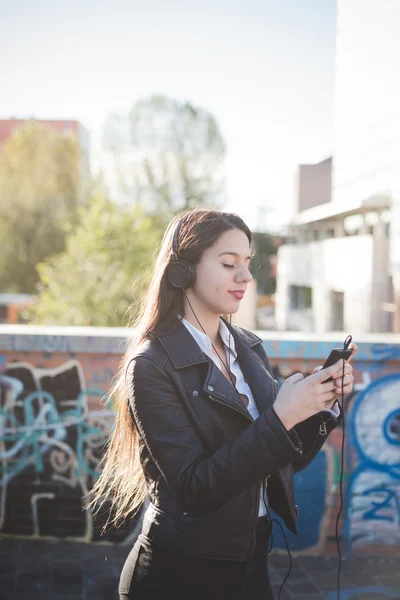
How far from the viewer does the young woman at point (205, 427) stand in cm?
165

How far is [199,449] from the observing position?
171cm

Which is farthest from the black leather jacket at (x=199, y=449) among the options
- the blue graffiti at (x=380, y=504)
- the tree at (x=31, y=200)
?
the tree at (x=31, y=200)

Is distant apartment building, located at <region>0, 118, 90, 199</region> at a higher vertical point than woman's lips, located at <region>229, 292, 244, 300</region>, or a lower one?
higher

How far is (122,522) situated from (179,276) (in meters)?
0.98

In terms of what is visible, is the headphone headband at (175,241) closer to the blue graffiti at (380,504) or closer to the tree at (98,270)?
the blue graffiti at (380,504)

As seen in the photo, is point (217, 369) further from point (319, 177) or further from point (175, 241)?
point (319, 177)

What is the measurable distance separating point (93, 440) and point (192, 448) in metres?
3.07

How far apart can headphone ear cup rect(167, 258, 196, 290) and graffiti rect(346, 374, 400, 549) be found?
2952 millimetres

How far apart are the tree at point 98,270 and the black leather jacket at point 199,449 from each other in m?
12.6

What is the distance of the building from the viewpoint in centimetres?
1209

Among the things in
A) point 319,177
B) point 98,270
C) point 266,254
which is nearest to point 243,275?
point 319,177

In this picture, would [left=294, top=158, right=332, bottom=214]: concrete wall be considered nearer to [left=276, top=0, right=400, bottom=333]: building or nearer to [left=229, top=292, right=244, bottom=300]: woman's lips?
[left=276, top=0, right=400, bottom=333]: building

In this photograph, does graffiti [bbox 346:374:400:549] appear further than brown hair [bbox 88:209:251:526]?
Yes

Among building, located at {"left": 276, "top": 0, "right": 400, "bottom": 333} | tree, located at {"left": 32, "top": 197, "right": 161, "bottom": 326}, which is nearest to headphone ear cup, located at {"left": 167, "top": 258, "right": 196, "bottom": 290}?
building, located at {"left": 276, "top": 0, "right": 400, "bottom": 333}
